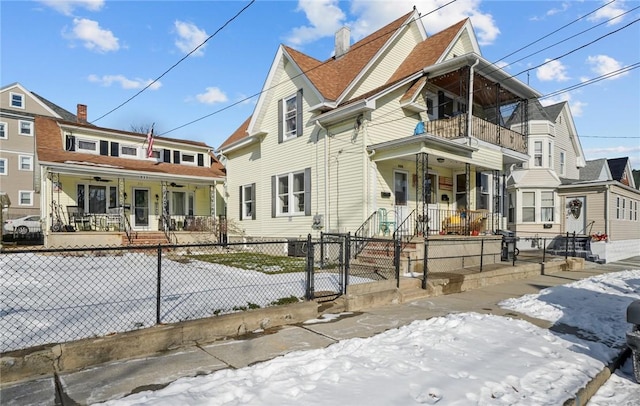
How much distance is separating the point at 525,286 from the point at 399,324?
5.74m

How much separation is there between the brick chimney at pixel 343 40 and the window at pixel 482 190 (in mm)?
7948

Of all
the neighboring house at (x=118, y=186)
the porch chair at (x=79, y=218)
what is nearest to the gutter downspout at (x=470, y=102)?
the neighboring house at (x=118, y=186)

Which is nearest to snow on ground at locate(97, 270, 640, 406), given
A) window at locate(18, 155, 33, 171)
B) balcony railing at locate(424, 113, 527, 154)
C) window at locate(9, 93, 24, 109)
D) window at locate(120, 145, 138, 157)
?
balcony railing at locate(424, 113, 527, 154)

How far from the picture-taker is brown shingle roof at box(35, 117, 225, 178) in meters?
16.9

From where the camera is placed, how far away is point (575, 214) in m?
20.4

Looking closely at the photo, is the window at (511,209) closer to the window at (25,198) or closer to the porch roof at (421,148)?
the porch roof at (421,148)

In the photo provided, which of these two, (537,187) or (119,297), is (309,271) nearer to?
(119,297)

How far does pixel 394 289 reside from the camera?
7551mm

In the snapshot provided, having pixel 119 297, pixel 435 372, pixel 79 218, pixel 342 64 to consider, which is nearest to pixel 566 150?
pixel 342 64

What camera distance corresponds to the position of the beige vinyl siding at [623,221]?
19.6 meters

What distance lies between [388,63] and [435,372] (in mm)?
12855

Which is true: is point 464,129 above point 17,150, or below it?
below

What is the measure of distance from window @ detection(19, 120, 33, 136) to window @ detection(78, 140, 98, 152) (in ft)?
53.8

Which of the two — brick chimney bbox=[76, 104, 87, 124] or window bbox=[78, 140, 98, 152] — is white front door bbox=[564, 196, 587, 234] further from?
brick chimney bbox=[76, 104, 87, 124]
